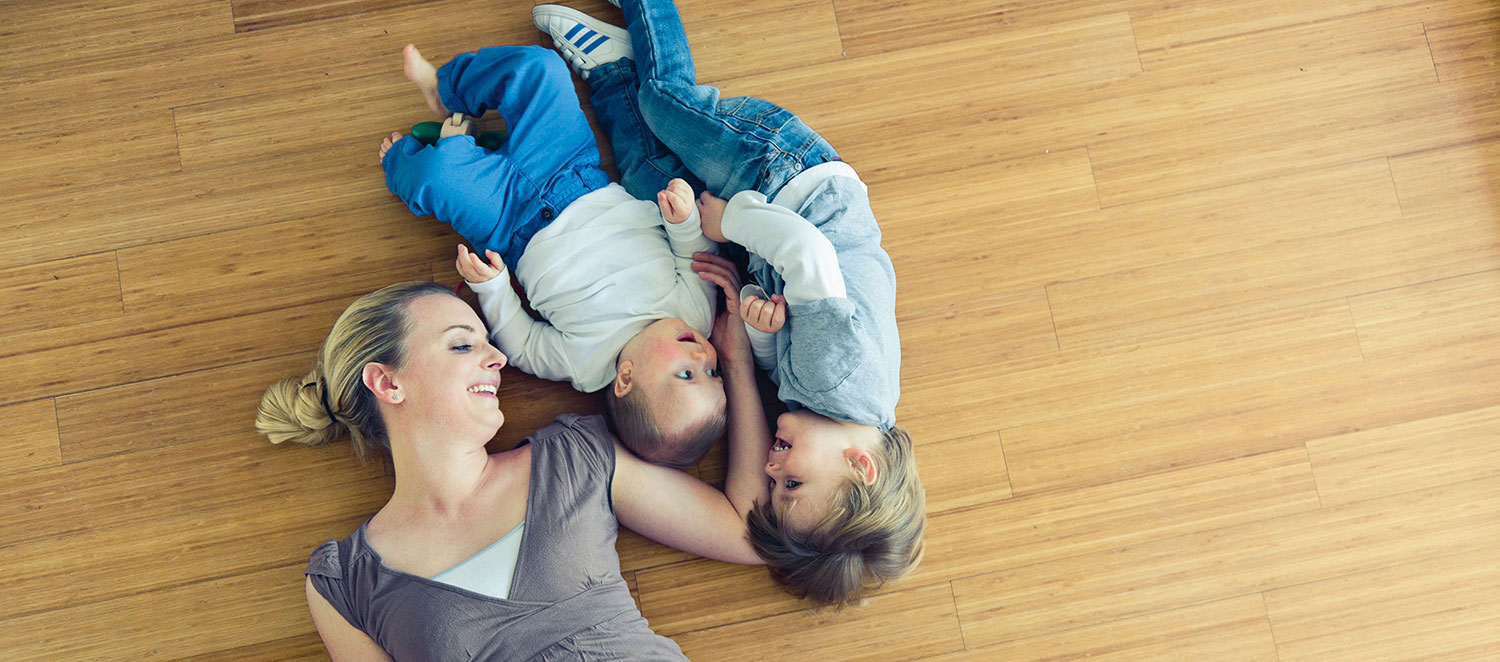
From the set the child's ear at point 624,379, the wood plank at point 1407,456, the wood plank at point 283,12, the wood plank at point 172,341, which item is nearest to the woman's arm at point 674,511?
the child's ear at point 624,379

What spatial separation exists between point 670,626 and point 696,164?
2.39 ft

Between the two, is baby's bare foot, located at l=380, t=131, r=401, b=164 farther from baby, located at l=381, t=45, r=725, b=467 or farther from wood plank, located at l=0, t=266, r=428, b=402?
wood plank, located at l=0, t=266, r=428, b=402

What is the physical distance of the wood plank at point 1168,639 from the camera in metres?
1.40

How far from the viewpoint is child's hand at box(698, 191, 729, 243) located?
133 centimetres

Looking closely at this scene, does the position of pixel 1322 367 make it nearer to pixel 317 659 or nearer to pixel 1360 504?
pixel 1360 504

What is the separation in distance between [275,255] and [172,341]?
21 centimetres

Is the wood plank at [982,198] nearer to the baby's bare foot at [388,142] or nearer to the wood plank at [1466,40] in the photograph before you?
the wood plank at [1466,40]

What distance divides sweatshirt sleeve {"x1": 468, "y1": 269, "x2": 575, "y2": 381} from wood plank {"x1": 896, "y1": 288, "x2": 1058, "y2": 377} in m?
0.55

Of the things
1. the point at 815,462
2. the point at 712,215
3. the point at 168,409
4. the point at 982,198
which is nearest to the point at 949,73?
the point at 982,198

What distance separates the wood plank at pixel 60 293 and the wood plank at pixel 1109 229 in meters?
1.26

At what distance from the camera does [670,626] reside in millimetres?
1381

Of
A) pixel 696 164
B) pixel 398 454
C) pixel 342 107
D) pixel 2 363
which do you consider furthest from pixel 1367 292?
pixel 2 363

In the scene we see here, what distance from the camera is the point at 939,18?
149 cm

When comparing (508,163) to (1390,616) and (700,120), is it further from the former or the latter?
(1390,616)
